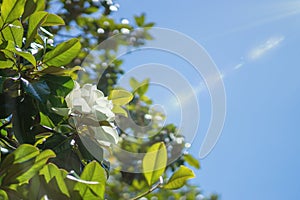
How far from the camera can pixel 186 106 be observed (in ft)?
3.41

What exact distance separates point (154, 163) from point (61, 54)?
0.89 ft

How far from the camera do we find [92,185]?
0.63m

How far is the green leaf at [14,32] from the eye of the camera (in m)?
0.82

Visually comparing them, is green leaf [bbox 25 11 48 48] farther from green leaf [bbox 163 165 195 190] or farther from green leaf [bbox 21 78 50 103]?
green leaf [bbox 163 165 195 190]

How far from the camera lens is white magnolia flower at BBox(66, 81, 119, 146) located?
85cm

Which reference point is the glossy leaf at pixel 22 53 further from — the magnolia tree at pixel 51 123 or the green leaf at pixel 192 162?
the green leaf at pixel 192 162

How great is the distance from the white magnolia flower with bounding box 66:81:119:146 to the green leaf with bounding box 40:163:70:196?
0.72 ft

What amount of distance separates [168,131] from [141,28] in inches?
22.6

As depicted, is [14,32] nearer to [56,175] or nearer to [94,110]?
[94,110]

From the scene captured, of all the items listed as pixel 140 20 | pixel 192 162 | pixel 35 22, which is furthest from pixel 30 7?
pixel 140 20

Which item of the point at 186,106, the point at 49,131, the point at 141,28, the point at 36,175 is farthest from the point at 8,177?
the point at 141,28

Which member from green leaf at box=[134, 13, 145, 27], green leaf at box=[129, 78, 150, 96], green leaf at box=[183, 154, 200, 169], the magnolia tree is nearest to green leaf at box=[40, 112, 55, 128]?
the magnolia tree

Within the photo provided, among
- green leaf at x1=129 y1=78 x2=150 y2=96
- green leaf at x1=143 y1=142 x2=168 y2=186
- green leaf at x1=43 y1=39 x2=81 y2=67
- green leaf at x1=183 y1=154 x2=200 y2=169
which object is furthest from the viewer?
green leaf at x1=129 y1=78 x2=150 y2=96

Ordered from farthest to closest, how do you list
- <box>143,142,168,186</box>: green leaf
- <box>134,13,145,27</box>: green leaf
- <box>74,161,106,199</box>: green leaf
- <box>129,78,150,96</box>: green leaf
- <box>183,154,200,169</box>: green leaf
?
<box>134,13,145,27</box>: green leaf < <box>129,78,150,96</box>: green leaf < <box>183,154,200,169</box>: green leaf < <box>143,142,168,186</box>: green leaf < <box>74,161,106,199</box>: green leaf
